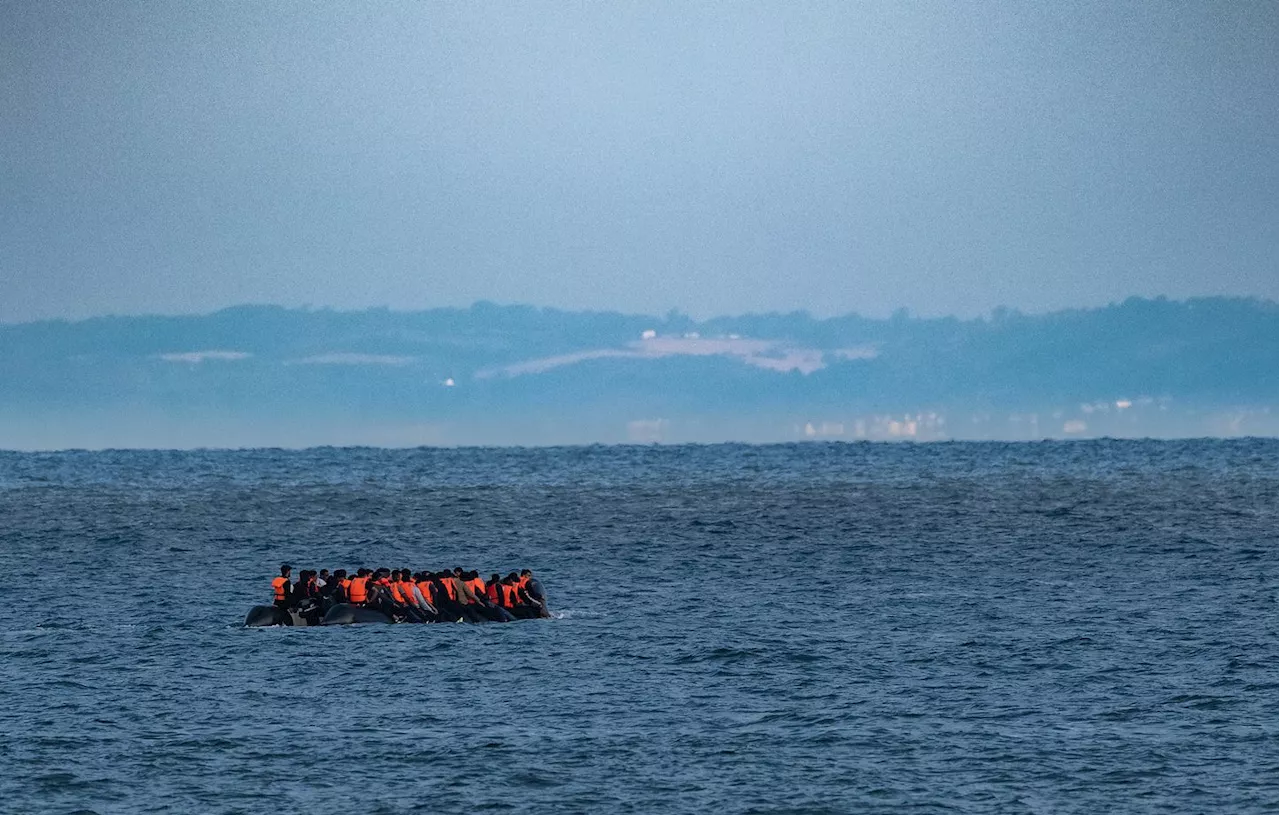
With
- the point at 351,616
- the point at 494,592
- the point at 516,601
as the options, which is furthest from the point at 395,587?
the point at 516,601

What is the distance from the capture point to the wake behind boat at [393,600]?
194 feet

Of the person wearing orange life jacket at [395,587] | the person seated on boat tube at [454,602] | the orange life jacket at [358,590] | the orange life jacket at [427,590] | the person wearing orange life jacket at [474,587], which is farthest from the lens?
the person wearing orange life jacket at [474,587]

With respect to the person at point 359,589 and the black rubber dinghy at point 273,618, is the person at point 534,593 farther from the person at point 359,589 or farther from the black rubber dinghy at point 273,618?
the black rubber dinghy at point 273,618

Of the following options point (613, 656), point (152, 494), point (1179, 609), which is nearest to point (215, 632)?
point (613, 656)

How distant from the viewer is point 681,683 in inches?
1905

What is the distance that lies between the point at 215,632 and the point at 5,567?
31.3 m

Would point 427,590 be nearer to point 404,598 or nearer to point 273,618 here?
point 404,598

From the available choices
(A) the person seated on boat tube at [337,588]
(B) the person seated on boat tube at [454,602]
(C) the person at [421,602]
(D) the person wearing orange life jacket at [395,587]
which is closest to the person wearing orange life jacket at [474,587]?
(B) the person seated on boat tube at [454,602]

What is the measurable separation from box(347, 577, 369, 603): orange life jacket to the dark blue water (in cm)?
201

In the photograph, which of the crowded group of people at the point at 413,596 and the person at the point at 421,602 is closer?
the crowded group of people at the point at 413,596

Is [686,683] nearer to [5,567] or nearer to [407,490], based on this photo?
[5,567]

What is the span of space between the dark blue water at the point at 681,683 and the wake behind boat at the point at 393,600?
1.09 m

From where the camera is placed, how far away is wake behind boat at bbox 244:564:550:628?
194 ft

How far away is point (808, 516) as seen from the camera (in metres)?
121
